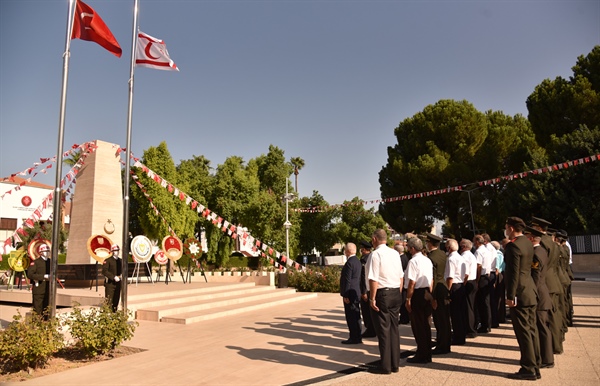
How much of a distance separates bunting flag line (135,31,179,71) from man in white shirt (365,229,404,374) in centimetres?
777

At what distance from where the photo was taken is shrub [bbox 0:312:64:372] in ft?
20.0

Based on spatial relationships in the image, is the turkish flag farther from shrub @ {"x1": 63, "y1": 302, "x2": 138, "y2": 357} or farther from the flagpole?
shrub @ {"x1": 63, "y1": 302, "x2": 138, "y2": 357}

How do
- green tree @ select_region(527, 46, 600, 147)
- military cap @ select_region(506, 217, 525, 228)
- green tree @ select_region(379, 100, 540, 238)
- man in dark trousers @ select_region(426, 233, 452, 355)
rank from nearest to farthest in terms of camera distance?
1. military cap @ select_region(506, 217, 525, 228)
2. man in dark trousers @ select_region(426, 233, 452, 355)
3. green tree @ select_region(527, 46, 600, 147)
4. green tree @ select_region(379, 100, 540, 238)

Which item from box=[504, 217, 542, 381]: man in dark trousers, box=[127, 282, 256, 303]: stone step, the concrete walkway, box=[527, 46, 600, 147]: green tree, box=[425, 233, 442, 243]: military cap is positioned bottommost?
the concrete walkway

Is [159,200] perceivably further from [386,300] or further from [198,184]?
[386,300]

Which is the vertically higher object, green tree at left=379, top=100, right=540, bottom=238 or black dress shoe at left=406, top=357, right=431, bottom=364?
green tree at left=379, top=100, right=540, bottom=238

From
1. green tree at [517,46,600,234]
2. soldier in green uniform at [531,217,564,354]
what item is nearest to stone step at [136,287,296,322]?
soldier in green uniform at [531,217,564,354]

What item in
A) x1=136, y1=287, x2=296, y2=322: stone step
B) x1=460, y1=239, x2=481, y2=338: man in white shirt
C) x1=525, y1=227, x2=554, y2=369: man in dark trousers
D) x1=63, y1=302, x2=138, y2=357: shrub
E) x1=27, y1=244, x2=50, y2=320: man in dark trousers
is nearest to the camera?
x1=525, y1=227, x2=554, y2=369: man in dark trousers

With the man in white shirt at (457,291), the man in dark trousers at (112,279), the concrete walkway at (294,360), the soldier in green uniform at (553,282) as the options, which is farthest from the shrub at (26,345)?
the soldier in green uniform at (553,282)

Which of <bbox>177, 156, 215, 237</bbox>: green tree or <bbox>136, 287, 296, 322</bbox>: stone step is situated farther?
<bbox>177, 156, 215, 237</bbox>: green tree

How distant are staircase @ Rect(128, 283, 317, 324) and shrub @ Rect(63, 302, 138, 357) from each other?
3.45m

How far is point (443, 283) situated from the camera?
733cm

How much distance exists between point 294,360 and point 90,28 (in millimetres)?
7664

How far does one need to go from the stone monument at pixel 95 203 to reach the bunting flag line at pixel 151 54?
679cm
